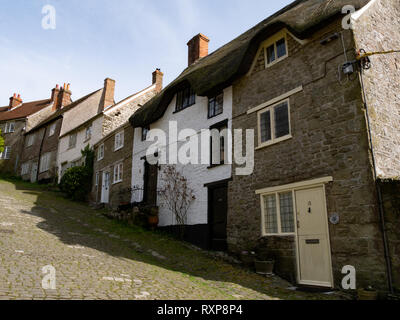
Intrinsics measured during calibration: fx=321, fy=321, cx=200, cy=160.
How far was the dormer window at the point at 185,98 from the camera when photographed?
15.2m

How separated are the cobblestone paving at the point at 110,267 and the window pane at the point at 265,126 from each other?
4331mm

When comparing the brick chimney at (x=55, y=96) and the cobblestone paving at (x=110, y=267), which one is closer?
the cobblestone paving at (x=110, y=267)

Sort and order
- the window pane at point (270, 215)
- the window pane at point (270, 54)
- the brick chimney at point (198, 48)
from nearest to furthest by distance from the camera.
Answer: the window pane at point (270, 215), the window pane at point (270, 54), the brick chimney at point (198, 48)

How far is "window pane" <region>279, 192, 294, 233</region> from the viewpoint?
30.7 feet

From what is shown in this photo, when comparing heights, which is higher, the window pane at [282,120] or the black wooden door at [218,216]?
the window pane at [282,120]

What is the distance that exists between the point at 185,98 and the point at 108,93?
1464cm

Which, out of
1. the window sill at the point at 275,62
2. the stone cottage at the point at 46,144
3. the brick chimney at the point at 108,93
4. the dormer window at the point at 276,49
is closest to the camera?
the window sill at the point at 275,62

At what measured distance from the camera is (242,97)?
12117 millimetres

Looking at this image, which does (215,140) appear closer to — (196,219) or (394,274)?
(196,219)

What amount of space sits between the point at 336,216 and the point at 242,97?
5.81 m

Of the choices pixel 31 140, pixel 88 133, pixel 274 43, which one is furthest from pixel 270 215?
pixel 31 140

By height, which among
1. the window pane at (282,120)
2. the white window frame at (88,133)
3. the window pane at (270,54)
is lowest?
the window pane at (282,120)

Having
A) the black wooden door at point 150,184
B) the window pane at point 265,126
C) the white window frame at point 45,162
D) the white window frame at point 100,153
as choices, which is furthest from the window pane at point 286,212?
the white window frame at point 45,162

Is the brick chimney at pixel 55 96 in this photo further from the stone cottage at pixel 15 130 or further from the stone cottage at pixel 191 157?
the stone cottage at pixel 191 157
